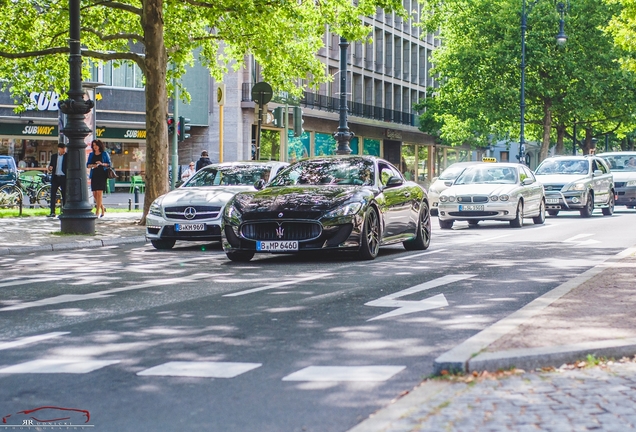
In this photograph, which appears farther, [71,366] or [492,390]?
[71,366]

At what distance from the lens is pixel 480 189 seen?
25.7m

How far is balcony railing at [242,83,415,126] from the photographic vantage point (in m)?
56.9

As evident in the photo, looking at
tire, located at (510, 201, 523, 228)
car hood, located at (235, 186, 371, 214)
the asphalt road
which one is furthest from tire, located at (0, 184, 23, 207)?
car hood, located at (235, 186, 371, 214)

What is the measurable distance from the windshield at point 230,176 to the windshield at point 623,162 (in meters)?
22.9

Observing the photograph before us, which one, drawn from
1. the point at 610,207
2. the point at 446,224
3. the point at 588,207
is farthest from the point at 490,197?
the point at 610,207

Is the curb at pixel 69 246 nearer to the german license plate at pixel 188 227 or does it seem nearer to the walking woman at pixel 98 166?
the german license plate at pixel 188 227

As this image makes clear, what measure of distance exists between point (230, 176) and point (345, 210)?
529cm

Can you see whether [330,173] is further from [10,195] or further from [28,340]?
[10,195]

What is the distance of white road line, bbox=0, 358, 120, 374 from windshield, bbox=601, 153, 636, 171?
113 ft

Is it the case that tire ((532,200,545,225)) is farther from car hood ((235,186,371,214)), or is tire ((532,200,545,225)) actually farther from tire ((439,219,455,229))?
car hood ((235,186,371,214))

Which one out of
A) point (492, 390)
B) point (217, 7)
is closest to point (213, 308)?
point (492, 390)

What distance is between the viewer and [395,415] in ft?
16.8

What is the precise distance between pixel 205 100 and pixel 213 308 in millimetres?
43843

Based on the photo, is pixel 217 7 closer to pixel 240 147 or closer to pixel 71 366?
pixel 71 366
